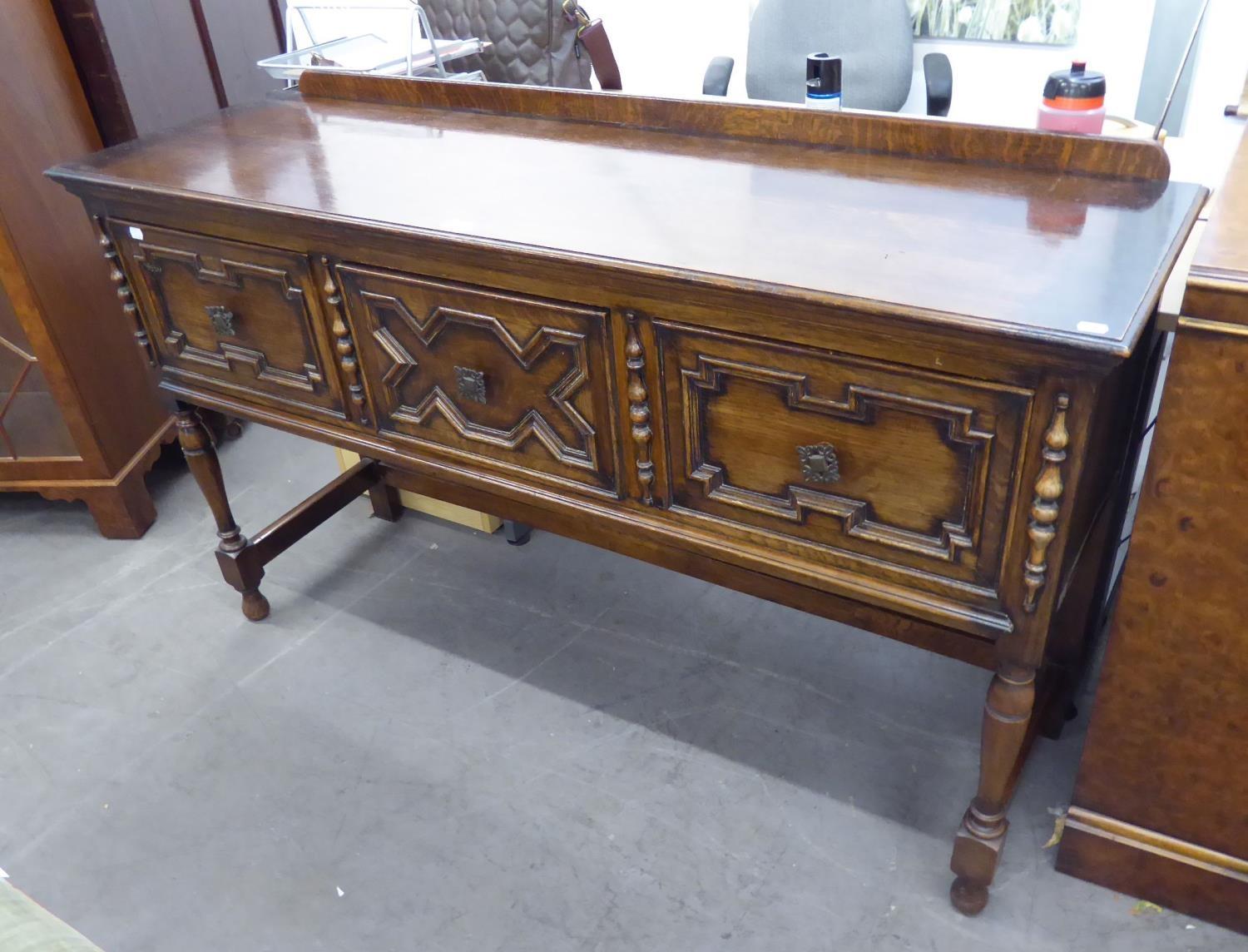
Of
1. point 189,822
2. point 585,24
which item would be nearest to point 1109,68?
point 585,24

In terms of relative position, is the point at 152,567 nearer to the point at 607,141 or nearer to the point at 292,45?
the point at 292,45

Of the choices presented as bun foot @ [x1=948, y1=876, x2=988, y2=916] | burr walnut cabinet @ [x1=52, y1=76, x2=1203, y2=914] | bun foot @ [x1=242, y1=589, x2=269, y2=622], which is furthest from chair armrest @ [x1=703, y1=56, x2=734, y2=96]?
bun foot @ [x1=948, y1=876, x2=988, y2=916]

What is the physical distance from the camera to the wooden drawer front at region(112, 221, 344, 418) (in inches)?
59.8

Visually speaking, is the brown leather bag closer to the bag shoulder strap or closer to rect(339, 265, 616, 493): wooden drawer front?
the bag shoulder strap

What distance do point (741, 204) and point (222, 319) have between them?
2.87 feet

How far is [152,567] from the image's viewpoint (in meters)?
2.31

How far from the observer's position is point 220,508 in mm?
1998

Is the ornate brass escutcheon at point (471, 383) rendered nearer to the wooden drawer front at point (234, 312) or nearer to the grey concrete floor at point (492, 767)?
the wooden drawer front at point (234, 312)

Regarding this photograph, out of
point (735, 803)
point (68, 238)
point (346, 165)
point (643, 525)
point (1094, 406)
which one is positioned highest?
point (346, 165)

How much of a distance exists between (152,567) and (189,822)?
0.81m

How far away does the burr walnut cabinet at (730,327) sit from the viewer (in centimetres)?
104

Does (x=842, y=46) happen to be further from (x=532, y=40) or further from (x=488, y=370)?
(x=488, y=370)

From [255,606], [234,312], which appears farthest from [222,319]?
[255,606]

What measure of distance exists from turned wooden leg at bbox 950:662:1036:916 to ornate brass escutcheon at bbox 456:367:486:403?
2.49 ft
